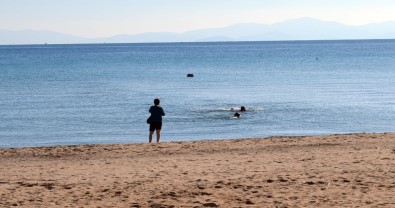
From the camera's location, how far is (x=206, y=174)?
47.0 ft

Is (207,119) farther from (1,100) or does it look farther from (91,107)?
(1,100)

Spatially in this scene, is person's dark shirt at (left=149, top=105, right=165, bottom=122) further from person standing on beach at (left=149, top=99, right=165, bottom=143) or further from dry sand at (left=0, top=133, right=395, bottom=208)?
dry sand at (left=0, top=133, right=395, bottom=208)

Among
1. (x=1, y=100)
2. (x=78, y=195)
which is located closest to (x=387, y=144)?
(x=78, y=195)

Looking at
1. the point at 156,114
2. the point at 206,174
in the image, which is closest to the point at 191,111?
the point at 156,114

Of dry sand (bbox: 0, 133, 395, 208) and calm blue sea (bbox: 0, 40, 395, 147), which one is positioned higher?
dry sand (bbox: 0, 133, 395, 208)

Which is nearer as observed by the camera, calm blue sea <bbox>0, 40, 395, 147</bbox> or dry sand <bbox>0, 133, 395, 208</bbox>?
dry sand <bbox>0, 133, 395, 208</bbox>

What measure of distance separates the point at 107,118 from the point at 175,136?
8.07 m

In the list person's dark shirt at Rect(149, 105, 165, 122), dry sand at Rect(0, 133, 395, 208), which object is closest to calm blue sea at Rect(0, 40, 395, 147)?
person's dark shirt at Rect(149, 105, 165, 122)

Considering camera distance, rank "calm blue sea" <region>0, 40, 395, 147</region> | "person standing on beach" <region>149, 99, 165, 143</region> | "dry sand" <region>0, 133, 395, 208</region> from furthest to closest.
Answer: "calm blue sea" <region>0, 40, 395, 147</region> → "person standing on beach" <region>149, 99, 165, 143</region> → "dry sand" <region>0, 133, 395, 208</region>

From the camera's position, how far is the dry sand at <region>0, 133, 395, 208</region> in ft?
38.4

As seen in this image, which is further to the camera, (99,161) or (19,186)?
(99,161)

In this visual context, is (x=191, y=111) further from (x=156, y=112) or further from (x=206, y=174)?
(x=206, y=174)

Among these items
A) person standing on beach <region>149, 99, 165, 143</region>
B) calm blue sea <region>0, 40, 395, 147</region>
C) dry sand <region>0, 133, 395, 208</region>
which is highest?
person standing on beach <region>149, 99, 165, 143</region>

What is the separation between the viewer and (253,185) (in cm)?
1285
